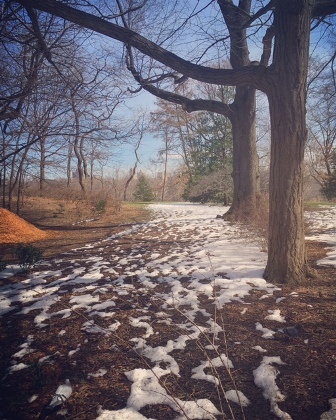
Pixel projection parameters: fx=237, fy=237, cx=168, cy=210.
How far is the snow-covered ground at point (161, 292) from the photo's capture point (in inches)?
71.2

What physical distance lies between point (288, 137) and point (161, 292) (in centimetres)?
284

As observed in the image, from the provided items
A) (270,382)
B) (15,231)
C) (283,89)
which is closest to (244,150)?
(283,89)

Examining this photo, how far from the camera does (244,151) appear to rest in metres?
8.93

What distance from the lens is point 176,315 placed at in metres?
2.92

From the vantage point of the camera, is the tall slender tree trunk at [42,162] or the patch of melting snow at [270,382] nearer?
the patch of melting snow at [270,382]

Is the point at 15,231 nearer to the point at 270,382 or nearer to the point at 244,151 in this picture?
the point at 244,151

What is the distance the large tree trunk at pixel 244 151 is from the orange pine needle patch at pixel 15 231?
7.13 meters

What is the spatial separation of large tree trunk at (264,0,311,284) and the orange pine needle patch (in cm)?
758

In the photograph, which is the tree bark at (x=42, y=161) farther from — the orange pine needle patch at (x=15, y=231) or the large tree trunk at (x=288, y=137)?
the large tree trunk at (x=288, y=137)

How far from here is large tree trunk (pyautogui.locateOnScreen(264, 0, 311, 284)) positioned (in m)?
3.16

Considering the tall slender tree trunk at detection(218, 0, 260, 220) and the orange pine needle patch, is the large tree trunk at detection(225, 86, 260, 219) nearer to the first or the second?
the tall slender tree trunk at detection(218, 0, 260, 220)

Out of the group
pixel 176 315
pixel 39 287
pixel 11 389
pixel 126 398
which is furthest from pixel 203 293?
pixel 39 287

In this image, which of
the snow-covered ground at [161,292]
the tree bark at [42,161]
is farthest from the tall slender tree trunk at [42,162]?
the snow-covered ground at [161,292]

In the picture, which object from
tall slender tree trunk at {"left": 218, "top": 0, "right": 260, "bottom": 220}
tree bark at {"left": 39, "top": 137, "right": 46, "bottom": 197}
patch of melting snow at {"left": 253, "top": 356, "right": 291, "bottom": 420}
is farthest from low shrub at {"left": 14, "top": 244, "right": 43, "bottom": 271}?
tall slender tree trunk at {"left": 218, "top": 0, "right": 260, "bottom": 220}
